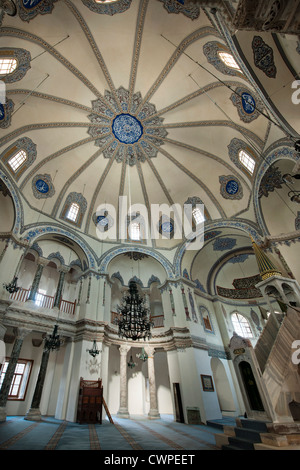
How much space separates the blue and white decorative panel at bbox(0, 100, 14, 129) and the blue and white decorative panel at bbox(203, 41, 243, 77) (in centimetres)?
797

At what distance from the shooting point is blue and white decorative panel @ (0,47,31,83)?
781 cm

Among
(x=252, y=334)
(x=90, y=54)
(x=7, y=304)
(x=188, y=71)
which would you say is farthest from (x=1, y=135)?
(x=252, y=334)

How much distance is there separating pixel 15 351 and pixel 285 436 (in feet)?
30.8

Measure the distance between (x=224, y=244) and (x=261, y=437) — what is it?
1110 centimetres

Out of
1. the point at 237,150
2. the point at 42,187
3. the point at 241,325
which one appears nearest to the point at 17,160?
the point at 42,187

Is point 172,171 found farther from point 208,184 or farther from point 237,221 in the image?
point 237,221

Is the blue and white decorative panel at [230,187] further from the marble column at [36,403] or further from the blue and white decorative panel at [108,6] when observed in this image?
the marble column at [36,403]

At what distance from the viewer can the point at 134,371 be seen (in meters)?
13.8

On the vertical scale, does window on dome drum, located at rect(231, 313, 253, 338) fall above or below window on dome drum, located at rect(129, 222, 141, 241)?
below

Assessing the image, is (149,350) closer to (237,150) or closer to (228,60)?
(237,150)

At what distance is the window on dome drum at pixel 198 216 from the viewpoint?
46.1ft

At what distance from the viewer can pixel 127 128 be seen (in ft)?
42.0

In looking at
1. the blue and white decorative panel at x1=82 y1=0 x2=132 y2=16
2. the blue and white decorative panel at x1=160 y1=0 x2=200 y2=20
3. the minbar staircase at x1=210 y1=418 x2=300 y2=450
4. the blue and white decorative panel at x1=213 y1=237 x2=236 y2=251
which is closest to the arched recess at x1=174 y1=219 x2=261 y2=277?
the blue and white decorative panel at x1=213 y1=237 x2=236 y2=251

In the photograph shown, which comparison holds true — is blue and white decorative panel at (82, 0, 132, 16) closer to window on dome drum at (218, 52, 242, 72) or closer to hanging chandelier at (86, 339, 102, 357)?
window on dome drum at (218, 52, 242, 72)
